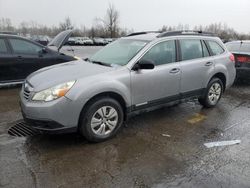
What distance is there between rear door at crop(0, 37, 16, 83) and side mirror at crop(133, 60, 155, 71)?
424cm

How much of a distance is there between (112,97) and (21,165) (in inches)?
64.5

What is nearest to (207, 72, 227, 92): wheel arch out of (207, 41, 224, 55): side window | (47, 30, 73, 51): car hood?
(207, 41, 224, 55): side window

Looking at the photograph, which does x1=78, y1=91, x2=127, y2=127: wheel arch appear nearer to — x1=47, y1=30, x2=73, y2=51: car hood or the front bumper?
the front bumper

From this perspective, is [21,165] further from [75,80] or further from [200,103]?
[200,103]

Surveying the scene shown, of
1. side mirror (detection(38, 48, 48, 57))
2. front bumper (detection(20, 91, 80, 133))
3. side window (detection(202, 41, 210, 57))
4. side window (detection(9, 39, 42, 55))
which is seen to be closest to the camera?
front bumper (detection(20, 91, 80, 133))

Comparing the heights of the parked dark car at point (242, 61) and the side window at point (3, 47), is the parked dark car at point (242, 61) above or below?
below

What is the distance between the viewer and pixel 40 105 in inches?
149

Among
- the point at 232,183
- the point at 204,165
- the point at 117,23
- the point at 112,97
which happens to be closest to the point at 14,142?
the point at 112,97

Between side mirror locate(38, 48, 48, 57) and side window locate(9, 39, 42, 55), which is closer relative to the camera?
side window locate(9, 39, 42, 55)

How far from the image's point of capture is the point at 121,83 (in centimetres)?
431

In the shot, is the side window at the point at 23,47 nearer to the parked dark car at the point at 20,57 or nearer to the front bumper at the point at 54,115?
the parked dark car at the point at 20,57

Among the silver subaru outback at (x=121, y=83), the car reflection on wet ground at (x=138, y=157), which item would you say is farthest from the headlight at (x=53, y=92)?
the car reflection on wet ground at (x=138, y=157)

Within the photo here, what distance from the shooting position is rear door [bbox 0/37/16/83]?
23.5 feet

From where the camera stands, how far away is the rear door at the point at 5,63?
23.5 feet
